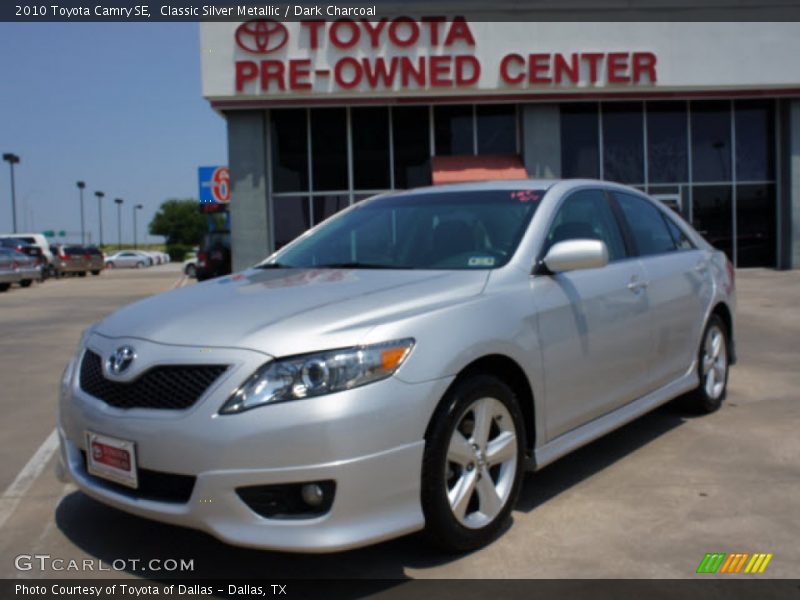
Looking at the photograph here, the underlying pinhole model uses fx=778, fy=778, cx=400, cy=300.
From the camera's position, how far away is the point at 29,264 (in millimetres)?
25422

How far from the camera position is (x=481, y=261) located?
391 centimetres

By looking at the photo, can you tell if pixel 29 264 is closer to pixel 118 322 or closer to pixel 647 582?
pixel 118 322

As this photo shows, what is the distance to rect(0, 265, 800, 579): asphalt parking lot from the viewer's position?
3271mm

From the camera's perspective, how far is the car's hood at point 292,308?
3.02m

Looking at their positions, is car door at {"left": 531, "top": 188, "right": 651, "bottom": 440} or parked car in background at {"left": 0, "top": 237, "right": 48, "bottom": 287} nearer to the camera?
car door at {"left": 531, "top": 188, "right": 651, "bottom": 440}

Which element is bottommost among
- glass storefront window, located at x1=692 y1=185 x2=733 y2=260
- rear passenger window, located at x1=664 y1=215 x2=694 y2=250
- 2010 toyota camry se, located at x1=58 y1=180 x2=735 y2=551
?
2010 toyota camry se, located at x1=58 y1=180 x2=735 y2=551

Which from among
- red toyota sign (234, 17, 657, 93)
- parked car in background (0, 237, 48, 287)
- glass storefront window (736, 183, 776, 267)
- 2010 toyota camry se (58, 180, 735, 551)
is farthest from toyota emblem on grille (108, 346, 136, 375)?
parked car in background (0, 237, 48, 287)

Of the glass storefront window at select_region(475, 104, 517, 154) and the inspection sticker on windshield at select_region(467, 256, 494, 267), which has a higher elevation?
the glass storefront window at select_region(475, 104, 517, 154)

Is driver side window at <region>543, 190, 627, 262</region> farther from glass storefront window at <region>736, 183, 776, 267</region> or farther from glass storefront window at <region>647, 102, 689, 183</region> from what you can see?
glass storefront window at <region>736, 183, 776, 267</region>

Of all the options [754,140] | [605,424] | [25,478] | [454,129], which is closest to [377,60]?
[454,129]

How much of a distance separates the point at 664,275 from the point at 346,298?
2.46 meters

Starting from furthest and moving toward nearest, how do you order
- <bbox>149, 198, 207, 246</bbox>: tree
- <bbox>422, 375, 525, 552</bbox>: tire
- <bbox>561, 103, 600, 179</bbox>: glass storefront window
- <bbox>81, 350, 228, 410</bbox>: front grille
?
<bbox>149, 198, 207, 246</bbox>: tree → <bbox>561, 103, 600, 179</bbox>: glass storefront window → <bbox>422, 375, 525, 552</bbox>: tire → <bbox>81, 350, 228, 410</bbox>: front grille

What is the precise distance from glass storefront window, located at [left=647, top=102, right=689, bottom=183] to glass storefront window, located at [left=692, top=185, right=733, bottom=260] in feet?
2.23

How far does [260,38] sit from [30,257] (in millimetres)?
12183
